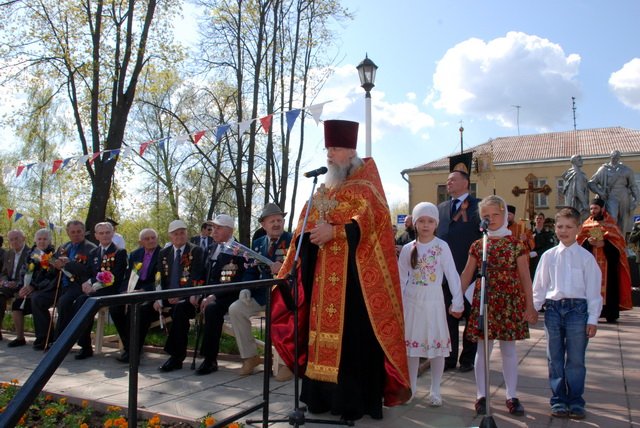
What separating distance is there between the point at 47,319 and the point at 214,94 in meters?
14.3

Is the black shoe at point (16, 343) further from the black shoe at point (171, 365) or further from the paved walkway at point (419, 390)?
the black shoe at point (171, 365)

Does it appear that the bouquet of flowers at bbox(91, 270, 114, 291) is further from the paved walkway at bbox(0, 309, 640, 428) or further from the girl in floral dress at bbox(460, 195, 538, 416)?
the girl in floral dress at bbox(460, 195, 538, 416)

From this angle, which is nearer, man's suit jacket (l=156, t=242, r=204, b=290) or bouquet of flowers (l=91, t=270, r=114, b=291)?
man's suit jacket (l=156, t=242, r=204, b=290)

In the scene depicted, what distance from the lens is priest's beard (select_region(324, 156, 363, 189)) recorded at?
4.53 m

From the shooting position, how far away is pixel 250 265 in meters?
6.52

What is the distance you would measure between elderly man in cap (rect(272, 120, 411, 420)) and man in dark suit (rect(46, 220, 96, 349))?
4.28 meters

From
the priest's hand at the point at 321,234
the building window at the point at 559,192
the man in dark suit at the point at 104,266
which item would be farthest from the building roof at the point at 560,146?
the priest's hand at the point at 321,234

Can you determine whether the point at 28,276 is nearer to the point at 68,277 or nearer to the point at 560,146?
the point at 68,277

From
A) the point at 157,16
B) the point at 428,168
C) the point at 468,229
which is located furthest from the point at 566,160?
the point at 468,229

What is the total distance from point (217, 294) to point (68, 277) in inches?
111

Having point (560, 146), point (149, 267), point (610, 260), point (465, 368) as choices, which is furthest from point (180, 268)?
point (560, 146)

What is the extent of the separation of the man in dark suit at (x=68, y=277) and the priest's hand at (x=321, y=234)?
474 centimetres

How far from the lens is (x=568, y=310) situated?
4.14 meters

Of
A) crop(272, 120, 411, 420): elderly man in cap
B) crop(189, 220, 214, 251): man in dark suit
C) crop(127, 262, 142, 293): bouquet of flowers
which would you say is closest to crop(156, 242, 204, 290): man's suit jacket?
crop(127, 262, 142, 293): bouquet of flowers
